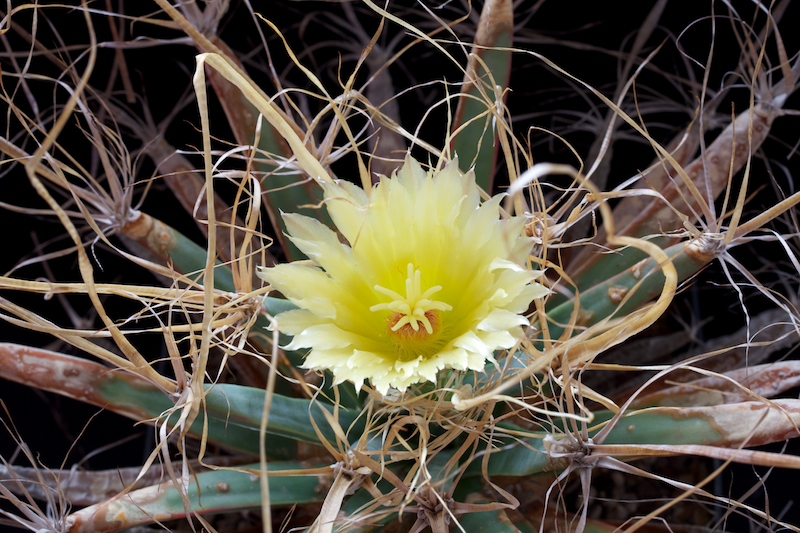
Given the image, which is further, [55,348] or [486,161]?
[55,348]

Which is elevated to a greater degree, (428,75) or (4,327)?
(428,75)

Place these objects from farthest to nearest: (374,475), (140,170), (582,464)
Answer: (140,170)
(374,475)
(582,464)

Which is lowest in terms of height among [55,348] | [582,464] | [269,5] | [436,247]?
[55,348]

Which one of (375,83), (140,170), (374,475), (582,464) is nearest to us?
(582,464)

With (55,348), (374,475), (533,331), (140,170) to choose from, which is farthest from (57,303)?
(533,331)

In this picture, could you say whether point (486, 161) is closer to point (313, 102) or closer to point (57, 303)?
point (313, 102)
